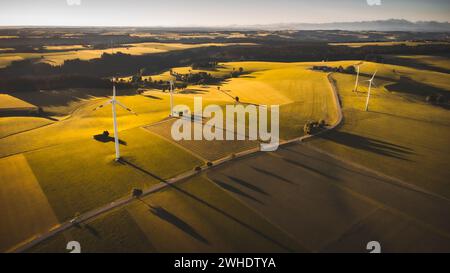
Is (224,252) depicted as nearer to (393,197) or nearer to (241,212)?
(241,212)

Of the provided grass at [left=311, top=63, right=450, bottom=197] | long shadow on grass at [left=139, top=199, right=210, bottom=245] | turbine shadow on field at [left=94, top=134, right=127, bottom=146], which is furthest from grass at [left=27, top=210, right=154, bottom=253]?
grass at [left=311, top=63, right=450, bottom=197]

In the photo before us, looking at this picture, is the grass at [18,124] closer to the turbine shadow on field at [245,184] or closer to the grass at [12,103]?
the grass at [12,103]

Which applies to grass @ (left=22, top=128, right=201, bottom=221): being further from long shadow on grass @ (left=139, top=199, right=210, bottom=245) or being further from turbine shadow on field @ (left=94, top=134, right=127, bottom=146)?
long shadow on grass @ (left=139, top=199, right=210, bottom=245)

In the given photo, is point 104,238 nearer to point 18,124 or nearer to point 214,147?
point 214,147

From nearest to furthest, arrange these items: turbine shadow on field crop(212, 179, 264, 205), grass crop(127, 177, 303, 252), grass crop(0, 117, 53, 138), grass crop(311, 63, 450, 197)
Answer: grass crop(127, 177, 303, 252)
turbine shadow on field crop(212, 179, 264, 205)
grass crop(311, 63, 450, 197)
grass crop(0, 117, 53, 138)

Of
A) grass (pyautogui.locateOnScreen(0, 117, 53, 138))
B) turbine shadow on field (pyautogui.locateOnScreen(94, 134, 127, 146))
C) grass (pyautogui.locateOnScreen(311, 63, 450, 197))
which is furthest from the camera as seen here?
grass (pyautogui.locateOnScreen(0, 117, 53, 138))

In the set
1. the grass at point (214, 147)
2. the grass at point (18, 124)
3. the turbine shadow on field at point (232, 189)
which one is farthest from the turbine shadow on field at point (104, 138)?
the turbine shadow on field at point (232, 189)
